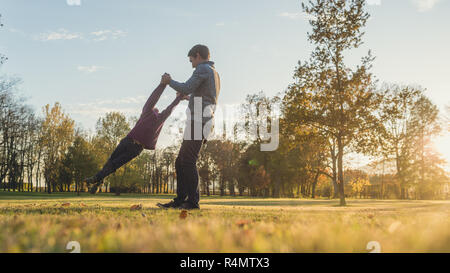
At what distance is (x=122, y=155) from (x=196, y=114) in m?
1.55


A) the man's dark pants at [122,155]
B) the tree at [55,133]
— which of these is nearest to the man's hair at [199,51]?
the man's dark pants at [122,155]

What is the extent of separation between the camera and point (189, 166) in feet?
19.2

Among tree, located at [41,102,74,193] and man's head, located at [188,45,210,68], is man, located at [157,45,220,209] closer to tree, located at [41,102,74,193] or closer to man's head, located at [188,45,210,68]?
man's head, located at [188,45,210,68]

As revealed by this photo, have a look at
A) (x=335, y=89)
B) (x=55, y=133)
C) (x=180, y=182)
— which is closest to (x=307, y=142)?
(x=335, y=89)

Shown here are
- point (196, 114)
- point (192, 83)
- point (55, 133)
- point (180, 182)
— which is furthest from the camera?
point (55, 133)

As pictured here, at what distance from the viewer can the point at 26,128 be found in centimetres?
4128

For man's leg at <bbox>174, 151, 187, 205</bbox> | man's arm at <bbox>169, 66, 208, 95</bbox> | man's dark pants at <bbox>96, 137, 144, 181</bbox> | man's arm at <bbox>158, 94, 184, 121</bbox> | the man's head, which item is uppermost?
the man's head

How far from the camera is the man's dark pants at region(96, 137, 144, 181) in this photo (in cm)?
525

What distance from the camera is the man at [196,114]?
19.0ft

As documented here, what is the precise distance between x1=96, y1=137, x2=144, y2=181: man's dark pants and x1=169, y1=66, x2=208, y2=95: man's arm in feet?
4.13

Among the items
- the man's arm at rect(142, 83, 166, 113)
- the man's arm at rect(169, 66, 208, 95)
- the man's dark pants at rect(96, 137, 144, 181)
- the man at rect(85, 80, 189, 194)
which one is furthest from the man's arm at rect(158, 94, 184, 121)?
the man's dark pants at rect(96, 137, 144, 181)

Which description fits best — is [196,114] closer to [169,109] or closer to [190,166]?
[169,109]

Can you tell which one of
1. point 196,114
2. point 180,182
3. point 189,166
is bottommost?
point 180,182
